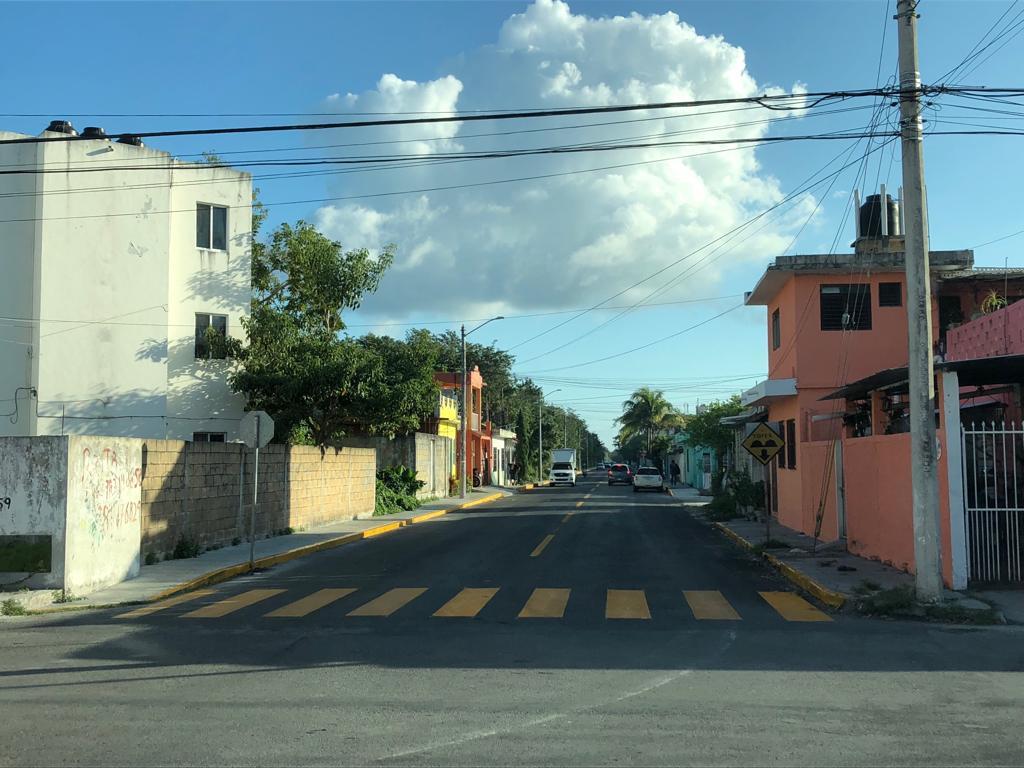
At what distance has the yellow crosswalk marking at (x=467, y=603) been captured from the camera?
11211 mm

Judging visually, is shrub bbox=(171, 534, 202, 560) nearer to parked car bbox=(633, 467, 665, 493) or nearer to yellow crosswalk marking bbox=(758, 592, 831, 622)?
yellow crosswalk marking bbox=(758, 592, 831, 622)

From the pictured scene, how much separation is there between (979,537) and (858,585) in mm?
1767

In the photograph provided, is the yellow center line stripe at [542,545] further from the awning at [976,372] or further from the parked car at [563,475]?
the parked car at [563,475]

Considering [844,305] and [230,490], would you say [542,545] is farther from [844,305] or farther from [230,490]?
[844,305]

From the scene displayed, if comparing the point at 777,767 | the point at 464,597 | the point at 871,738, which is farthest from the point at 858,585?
the point at 777,767

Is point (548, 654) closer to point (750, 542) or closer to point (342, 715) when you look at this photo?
point (342, 715)

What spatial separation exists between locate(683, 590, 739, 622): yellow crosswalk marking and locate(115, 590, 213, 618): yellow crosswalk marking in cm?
721

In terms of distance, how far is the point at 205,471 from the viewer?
18.8 meters

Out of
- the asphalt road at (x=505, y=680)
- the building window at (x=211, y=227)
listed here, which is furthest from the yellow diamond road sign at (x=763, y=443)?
the building window at (x=211, y=227)

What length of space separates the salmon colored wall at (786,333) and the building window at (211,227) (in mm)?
17944

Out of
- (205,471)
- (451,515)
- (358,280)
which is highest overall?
(358,280)

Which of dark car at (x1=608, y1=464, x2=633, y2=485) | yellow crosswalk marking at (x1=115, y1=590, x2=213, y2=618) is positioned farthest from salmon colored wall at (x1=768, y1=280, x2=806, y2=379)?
dark car at (x1=608, y1=464, x2=633, y2=485)

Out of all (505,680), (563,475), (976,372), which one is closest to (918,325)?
(976,372)

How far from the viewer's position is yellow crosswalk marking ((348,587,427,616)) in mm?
11320
